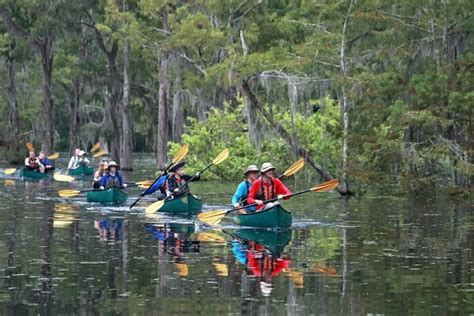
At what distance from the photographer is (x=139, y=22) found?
164ft

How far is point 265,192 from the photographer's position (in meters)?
25.0

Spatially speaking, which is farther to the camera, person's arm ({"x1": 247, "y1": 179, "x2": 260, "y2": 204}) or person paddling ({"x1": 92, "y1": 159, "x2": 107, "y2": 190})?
person paddling ({"x1": 92, "y1": 159, "x2": 107, "y2": 190})

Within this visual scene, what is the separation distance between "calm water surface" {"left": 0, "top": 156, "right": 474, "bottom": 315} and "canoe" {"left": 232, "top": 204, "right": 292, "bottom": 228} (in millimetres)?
207

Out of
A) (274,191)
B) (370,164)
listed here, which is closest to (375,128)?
(370,164)

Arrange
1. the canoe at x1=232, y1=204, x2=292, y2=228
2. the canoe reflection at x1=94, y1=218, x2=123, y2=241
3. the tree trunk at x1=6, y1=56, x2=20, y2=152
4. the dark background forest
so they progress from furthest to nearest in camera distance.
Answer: the tree trunk at x1=6, y1=56, x2=20, y2=152, the dark background forest, the canoe at x1=232, y1=204, x2=292, y2=228, the canoe reflection at x1=94, y1=218, x2=123, y2=241

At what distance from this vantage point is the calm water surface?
14258mm

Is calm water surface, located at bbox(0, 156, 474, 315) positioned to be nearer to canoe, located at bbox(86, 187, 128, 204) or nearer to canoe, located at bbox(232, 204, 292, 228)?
canoe, located at bbox(232, 204, 292, 228)

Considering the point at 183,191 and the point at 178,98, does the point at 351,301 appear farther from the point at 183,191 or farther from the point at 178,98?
the point at 178,98

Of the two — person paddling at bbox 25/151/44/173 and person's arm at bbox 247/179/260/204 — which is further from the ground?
person paddling at bbox 25/151/44/173

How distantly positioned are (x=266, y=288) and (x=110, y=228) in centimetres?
973

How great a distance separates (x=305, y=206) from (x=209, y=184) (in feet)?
39.1

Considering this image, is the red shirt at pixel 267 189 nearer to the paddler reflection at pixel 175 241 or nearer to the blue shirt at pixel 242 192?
the blue shirt at pixel 242 192

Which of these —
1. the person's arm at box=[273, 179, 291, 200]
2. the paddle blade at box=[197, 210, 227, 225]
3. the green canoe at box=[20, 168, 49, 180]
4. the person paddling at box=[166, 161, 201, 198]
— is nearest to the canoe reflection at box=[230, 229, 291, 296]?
the paddle blade at box=[197, 210, 227, 225]

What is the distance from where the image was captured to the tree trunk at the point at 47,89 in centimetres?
5693
